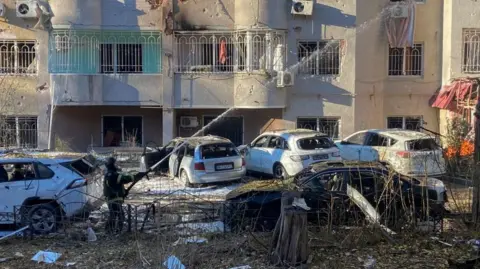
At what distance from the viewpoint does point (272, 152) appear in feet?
52.1

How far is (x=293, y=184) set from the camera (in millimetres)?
10047

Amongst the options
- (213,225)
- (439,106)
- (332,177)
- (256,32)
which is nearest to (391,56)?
(439,106)

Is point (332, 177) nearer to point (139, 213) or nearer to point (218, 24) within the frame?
point (139, 213)

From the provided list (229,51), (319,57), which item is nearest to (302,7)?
(319,57)

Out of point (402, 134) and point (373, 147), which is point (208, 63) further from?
point (402, 134)

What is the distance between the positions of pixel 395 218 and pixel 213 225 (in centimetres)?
300

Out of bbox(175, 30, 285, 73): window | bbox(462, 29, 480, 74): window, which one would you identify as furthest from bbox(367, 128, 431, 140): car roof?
bbox(462, 29, 480, 74): window

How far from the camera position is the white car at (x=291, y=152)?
1503 centimetres

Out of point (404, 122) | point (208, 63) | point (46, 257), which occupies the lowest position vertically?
point (46, 257)

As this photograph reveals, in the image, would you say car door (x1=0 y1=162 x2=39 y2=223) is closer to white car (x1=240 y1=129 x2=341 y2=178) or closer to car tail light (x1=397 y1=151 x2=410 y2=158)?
white car (x1=240 y1=129 x2=341 y2=178)

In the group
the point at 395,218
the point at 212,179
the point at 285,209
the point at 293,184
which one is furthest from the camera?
the point at 212,179

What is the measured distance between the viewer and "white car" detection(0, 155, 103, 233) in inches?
395

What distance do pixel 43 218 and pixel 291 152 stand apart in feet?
24.5

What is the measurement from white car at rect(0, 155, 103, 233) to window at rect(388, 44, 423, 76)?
48.8 feet
